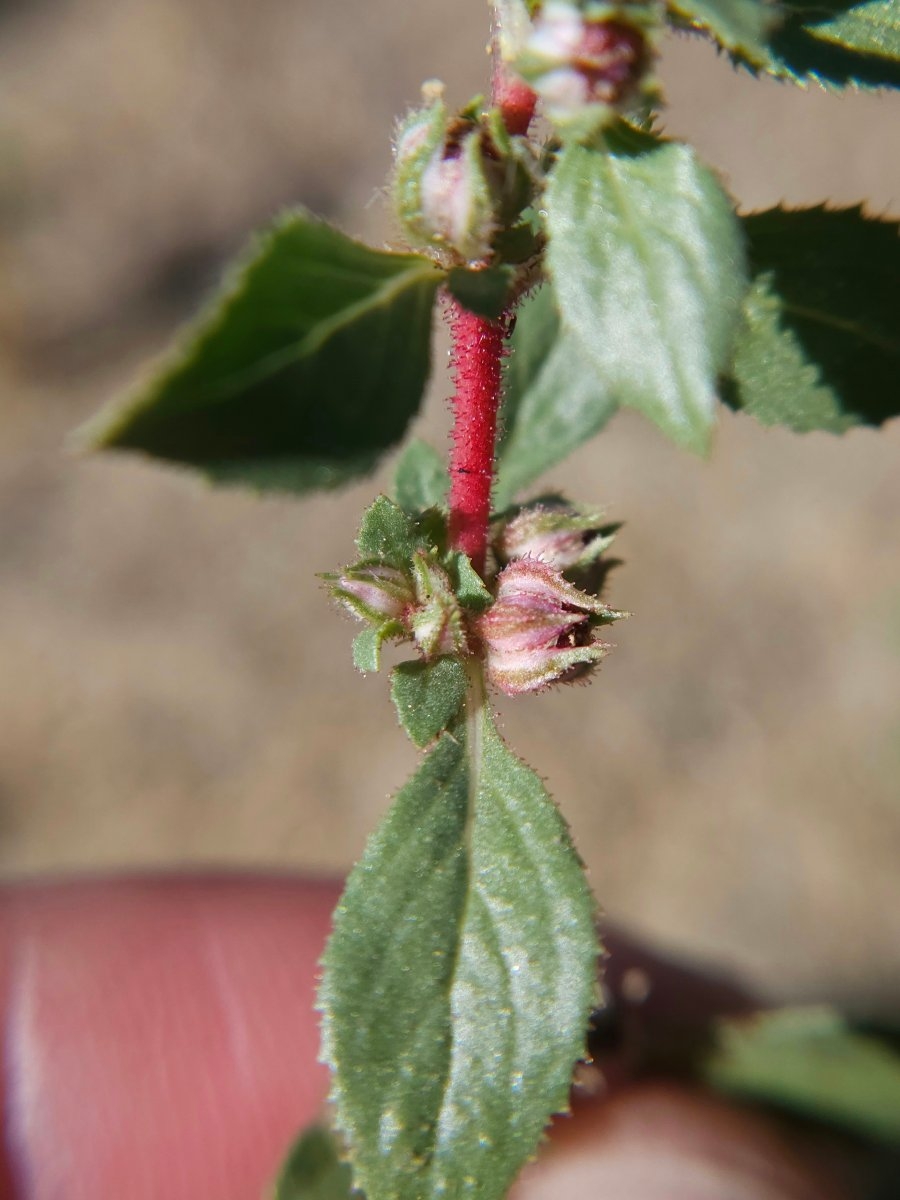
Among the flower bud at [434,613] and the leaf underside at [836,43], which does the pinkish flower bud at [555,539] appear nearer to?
the flower bud at [434,613]

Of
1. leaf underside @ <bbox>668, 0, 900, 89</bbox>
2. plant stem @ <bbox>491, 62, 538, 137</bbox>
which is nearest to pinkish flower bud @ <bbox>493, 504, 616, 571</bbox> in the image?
plant stem @ <bbox>491, 62, 538, 137</bbox>

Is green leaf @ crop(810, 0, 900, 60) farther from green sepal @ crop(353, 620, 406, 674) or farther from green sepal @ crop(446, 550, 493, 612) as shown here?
green sepal @ crop(353, 620, 406, 674)

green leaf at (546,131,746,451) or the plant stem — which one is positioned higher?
the plant stem

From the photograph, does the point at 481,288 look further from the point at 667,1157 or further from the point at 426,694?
the point at 667,1157

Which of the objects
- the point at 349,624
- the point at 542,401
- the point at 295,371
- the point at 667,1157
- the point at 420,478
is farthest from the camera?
the point at 349,624

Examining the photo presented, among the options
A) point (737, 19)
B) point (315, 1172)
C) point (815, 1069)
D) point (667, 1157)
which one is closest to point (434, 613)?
point (737, 19)

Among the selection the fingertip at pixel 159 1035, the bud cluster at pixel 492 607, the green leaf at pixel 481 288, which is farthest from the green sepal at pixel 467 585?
the fingertip at pixel 159 1035

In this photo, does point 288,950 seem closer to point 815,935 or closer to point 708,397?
point 815,935
